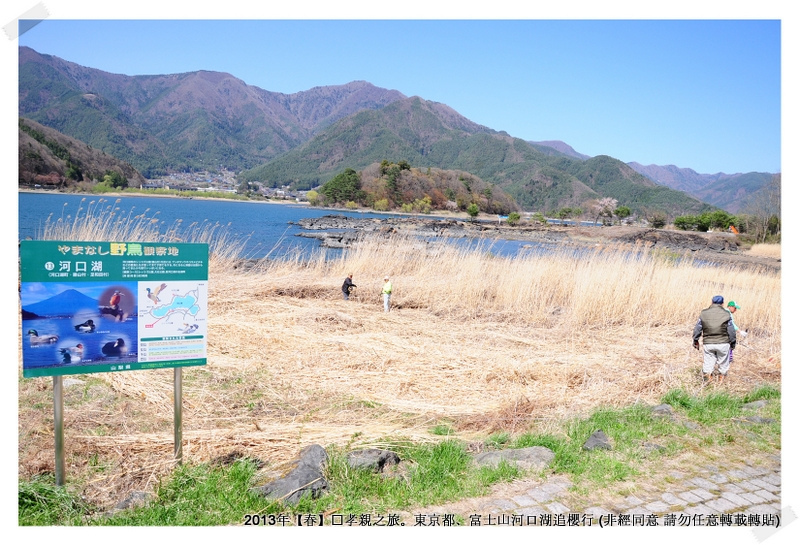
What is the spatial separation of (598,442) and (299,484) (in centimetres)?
233

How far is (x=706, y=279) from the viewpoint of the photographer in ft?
39.7

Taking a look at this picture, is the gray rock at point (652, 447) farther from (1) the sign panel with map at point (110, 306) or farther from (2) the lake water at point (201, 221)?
(2) the lake water at point (201, 221)

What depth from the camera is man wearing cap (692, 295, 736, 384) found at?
5891 mm

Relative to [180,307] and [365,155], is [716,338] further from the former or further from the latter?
[365,155]

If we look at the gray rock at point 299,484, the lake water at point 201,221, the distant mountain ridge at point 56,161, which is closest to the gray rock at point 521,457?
the gray rock at point 299,484

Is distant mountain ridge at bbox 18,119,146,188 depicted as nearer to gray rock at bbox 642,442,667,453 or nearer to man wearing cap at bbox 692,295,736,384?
man wearing cap at bbox 692,295,736,384

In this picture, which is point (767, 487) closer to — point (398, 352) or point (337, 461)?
point (337, 461)

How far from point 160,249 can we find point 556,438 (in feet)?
10.8

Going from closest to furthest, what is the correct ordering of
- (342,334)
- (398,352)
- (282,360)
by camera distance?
(282,360)
(398,352)
(342,334)

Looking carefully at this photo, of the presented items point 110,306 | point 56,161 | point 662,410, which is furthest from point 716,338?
point 56,161

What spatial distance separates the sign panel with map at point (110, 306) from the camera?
299cm

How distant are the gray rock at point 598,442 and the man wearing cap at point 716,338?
2.75m

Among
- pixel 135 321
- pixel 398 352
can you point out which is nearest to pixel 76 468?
pixel 135 321

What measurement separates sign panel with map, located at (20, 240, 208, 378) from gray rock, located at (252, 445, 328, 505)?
3.18 ft
